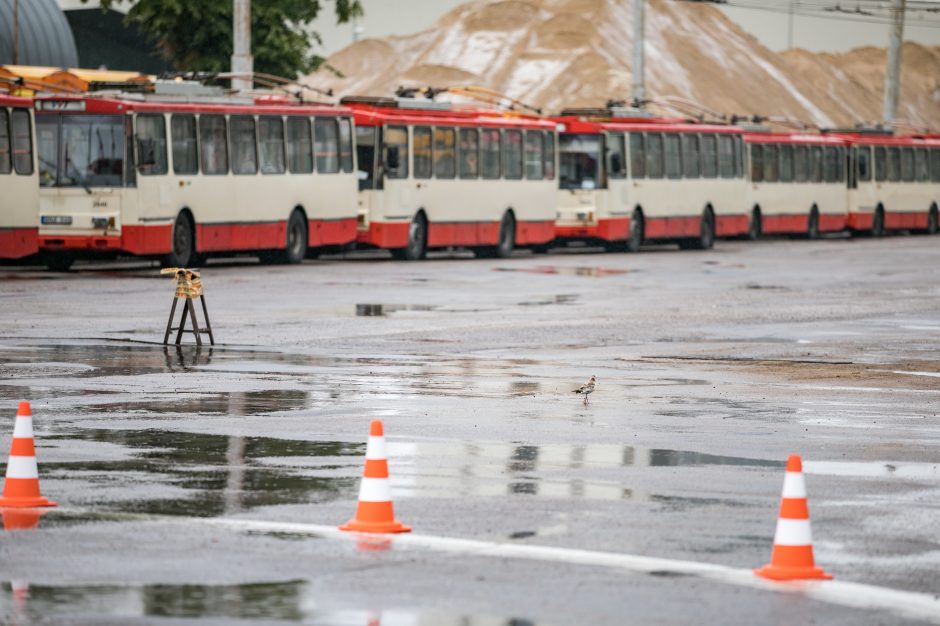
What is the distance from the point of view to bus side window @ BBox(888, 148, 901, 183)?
69125mm

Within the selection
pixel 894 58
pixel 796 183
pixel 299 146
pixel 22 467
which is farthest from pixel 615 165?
pixel 22 467

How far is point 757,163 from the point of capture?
61.0 meters

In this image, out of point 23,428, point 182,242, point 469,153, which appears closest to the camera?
point 23,428

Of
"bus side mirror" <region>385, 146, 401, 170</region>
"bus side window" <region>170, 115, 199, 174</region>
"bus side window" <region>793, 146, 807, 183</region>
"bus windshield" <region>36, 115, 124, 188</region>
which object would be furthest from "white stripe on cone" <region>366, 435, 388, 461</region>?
"bus side window" <region>793, 146, 807, 183</region>

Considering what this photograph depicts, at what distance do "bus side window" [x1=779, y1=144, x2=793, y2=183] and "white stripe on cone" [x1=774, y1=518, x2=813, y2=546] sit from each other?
175 feet

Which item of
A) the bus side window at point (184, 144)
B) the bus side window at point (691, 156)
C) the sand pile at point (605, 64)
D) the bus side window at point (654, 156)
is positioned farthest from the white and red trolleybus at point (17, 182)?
the sand pile at point (605, 64)

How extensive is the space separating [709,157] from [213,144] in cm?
2008

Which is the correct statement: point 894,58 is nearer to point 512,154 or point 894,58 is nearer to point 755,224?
point 755,224

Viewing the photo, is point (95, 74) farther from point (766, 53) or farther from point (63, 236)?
point (766, 53)

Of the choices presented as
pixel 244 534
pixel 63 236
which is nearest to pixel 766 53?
pixel 63 236

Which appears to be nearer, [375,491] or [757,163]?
[375,491]

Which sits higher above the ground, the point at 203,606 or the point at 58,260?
the point at 58,260

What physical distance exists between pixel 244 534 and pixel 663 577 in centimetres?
204

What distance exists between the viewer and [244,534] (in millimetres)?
10141
